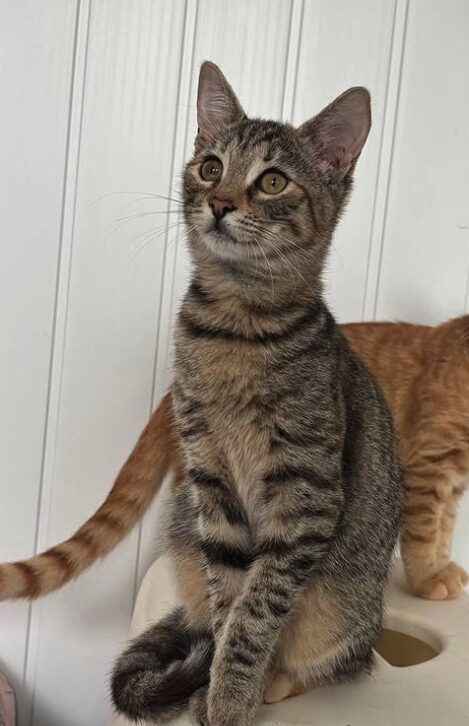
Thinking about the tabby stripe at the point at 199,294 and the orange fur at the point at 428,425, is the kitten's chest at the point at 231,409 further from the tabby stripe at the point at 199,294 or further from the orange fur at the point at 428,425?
the orange fur at the point at 428,425

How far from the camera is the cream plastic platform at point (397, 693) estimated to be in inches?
40.1

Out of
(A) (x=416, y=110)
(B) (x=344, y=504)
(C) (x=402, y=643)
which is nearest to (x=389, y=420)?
(B) (x=344, y=504)

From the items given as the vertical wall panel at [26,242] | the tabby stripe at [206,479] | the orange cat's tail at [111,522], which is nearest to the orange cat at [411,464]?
the orange cat's tail at [111,522]

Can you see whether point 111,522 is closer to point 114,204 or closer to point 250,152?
point 114,204

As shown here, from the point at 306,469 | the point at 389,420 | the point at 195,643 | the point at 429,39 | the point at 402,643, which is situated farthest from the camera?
the point at 429,39

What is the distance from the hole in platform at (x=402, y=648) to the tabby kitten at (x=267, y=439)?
0.29m

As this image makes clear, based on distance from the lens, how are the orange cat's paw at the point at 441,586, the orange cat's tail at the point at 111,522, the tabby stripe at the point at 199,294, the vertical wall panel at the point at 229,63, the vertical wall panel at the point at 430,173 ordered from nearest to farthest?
the tabby stripe at the point at 199,294, the orange cat's tail at the point at 111,522, the orange cat's paw at the point at 441,586, the vertical wall panel at the point at 229,63, the vertical wall panel at the point at 430,173

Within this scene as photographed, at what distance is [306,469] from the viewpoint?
101cm

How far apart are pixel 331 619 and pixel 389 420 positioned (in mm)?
324

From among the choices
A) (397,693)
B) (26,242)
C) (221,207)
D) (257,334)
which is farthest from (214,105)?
(397,693)

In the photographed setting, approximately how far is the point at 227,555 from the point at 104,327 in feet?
2.32

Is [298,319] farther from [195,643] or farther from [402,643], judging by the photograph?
[402,643]

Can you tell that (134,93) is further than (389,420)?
Yes

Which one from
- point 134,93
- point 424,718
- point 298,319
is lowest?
point 424,718
